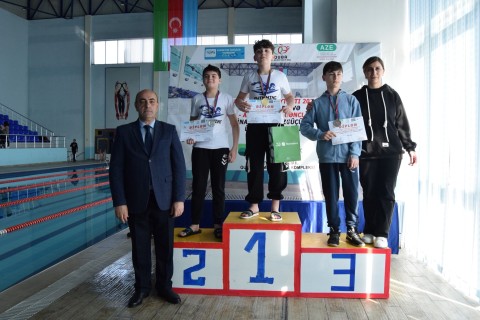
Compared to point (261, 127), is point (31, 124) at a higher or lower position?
higher

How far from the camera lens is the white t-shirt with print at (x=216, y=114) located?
295cm

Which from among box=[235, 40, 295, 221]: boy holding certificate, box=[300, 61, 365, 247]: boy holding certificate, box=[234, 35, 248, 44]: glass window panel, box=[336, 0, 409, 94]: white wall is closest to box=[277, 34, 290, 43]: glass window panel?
Result: box=[234, 35, 248, 44]: glass window panel

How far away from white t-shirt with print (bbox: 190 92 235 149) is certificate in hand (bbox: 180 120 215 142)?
4 centimetres

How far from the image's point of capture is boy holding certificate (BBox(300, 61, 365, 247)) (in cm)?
278

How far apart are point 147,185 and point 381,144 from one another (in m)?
1.75

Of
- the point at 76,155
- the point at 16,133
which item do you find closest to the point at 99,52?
the point at 76,155

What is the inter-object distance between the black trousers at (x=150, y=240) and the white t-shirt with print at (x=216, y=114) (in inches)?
26.6

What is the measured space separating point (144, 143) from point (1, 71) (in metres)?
18.1

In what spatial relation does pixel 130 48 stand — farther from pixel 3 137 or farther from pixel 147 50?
pixel 3 137

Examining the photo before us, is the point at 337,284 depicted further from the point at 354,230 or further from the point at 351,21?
the point at 351,21

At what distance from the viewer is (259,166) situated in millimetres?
3004

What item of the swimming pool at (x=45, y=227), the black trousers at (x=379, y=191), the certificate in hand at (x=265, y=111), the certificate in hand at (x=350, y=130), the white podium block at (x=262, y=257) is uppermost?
the certificate in hand at (x=265, y=111)

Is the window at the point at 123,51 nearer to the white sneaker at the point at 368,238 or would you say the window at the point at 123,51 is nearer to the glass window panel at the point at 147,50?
the glass window panel at the point at 147,50

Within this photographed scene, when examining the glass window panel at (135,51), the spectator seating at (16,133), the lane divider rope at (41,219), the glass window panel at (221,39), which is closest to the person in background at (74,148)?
the spectator seating at (16,133)
